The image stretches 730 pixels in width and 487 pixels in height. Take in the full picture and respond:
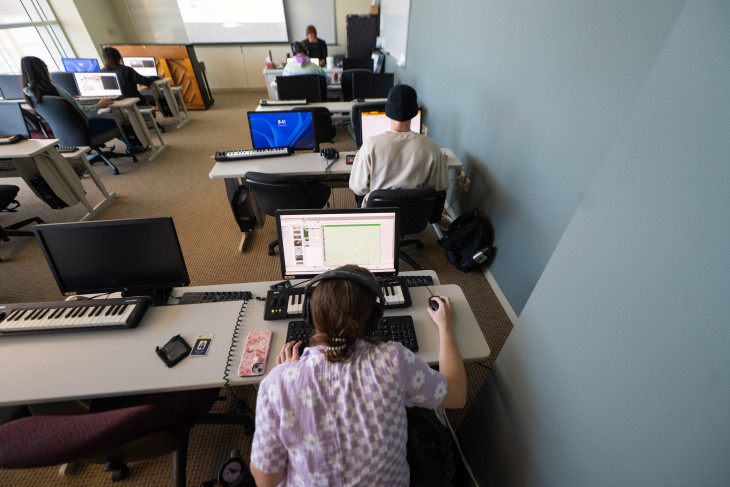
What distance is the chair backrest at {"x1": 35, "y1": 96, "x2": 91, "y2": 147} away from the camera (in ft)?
10.5

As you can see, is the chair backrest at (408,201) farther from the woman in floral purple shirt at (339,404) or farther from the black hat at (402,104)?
the woman in floral purple shirt at (339,404)

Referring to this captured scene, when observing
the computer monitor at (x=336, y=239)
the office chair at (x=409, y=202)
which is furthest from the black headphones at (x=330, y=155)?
the computer monitor at (x=336, y=239)

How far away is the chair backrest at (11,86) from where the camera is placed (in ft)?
12.8

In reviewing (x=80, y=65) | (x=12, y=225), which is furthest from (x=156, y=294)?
(x=80, y=65)

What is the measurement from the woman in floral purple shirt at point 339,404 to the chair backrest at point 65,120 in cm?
432

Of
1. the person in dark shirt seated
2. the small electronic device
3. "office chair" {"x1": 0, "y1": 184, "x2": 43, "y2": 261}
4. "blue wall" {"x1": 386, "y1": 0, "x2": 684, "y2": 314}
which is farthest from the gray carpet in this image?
the person in dark shirt seated

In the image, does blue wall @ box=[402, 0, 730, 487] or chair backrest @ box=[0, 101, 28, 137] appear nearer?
blue wall @ box=[402, 0, 730, 487]

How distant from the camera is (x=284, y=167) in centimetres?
247

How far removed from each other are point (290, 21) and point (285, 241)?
7708 mm

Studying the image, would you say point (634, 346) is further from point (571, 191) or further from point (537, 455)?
point (571, 191)

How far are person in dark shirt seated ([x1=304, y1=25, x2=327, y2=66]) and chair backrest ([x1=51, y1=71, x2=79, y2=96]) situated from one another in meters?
3.56

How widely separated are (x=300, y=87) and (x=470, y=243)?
9.72ft

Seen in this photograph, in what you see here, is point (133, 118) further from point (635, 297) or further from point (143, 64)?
point (635, 297)

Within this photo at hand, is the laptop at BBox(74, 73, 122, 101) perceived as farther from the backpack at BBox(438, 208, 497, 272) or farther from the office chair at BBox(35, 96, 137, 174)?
the backpack at BBox(438, 208, 497, 272)
